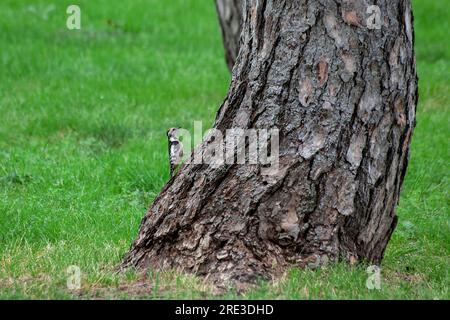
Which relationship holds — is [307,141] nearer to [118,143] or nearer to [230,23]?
[118,143]

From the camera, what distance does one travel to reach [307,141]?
15.3 feet

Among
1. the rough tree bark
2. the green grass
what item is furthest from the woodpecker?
the green grass

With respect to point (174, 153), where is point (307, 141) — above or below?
above

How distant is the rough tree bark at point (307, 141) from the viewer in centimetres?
463

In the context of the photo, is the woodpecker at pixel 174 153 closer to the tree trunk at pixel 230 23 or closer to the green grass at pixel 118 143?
the green grass at pixel 118 143

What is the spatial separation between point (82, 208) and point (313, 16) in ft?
8.50

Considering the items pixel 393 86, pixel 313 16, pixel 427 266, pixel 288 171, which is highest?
pixel 313 16

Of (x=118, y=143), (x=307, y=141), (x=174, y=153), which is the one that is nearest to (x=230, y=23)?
(x=118, y=143)

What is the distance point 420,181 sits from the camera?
737 cm

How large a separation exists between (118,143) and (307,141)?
4.01 meters

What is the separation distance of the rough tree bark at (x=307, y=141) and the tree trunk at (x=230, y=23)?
165 inches

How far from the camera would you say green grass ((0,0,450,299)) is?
4766mm

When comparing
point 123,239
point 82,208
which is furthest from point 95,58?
point 123,239

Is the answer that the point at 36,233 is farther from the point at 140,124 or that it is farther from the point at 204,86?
the point at 204,86
